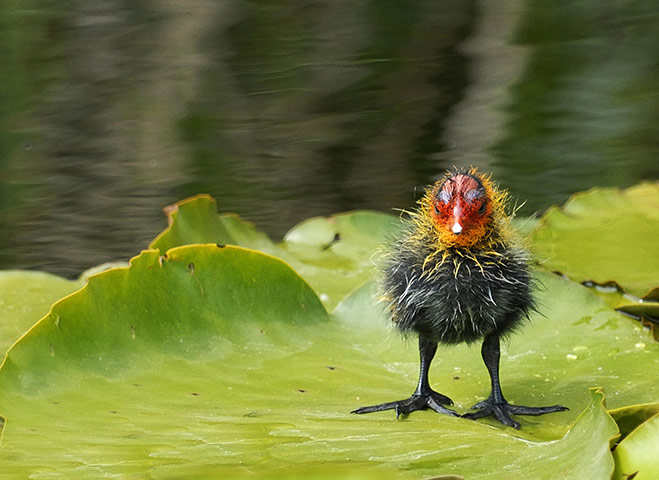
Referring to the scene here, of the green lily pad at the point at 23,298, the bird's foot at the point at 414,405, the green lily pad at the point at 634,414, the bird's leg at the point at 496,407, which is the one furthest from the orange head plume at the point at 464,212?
the green lily pad at the point at 23,298

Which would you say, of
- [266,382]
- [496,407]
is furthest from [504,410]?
[266,382]

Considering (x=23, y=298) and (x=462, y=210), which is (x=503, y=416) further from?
(x=23, y=298)

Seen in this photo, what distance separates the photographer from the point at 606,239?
9.29ft

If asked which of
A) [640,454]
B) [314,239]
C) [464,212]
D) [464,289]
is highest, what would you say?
[464,212]

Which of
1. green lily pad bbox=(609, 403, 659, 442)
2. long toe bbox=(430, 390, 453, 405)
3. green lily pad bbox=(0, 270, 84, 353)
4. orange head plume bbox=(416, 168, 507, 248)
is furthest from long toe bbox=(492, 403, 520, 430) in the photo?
green lily pad bbox=(0, 270, 84, 353)

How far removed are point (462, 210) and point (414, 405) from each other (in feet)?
1.34

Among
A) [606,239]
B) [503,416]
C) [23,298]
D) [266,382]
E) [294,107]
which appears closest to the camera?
[503,416]

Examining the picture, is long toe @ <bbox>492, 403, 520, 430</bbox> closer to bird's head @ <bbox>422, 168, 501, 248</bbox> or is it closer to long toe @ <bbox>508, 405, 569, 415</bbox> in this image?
long toe @ <bbox>508, 405, 569, 415</bbox>

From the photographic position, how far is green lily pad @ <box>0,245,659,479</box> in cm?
163

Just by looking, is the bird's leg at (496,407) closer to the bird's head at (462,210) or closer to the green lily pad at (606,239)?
the bird's head at (462,210)

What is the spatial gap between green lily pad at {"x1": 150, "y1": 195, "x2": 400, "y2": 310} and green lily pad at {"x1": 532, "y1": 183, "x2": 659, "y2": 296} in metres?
0.50

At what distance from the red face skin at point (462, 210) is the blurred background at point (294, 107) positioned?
2054 mm

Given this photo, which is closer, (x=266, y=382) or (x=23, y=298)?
(x=266, y=382)

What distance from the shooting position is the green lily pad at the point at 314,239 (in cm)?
265
